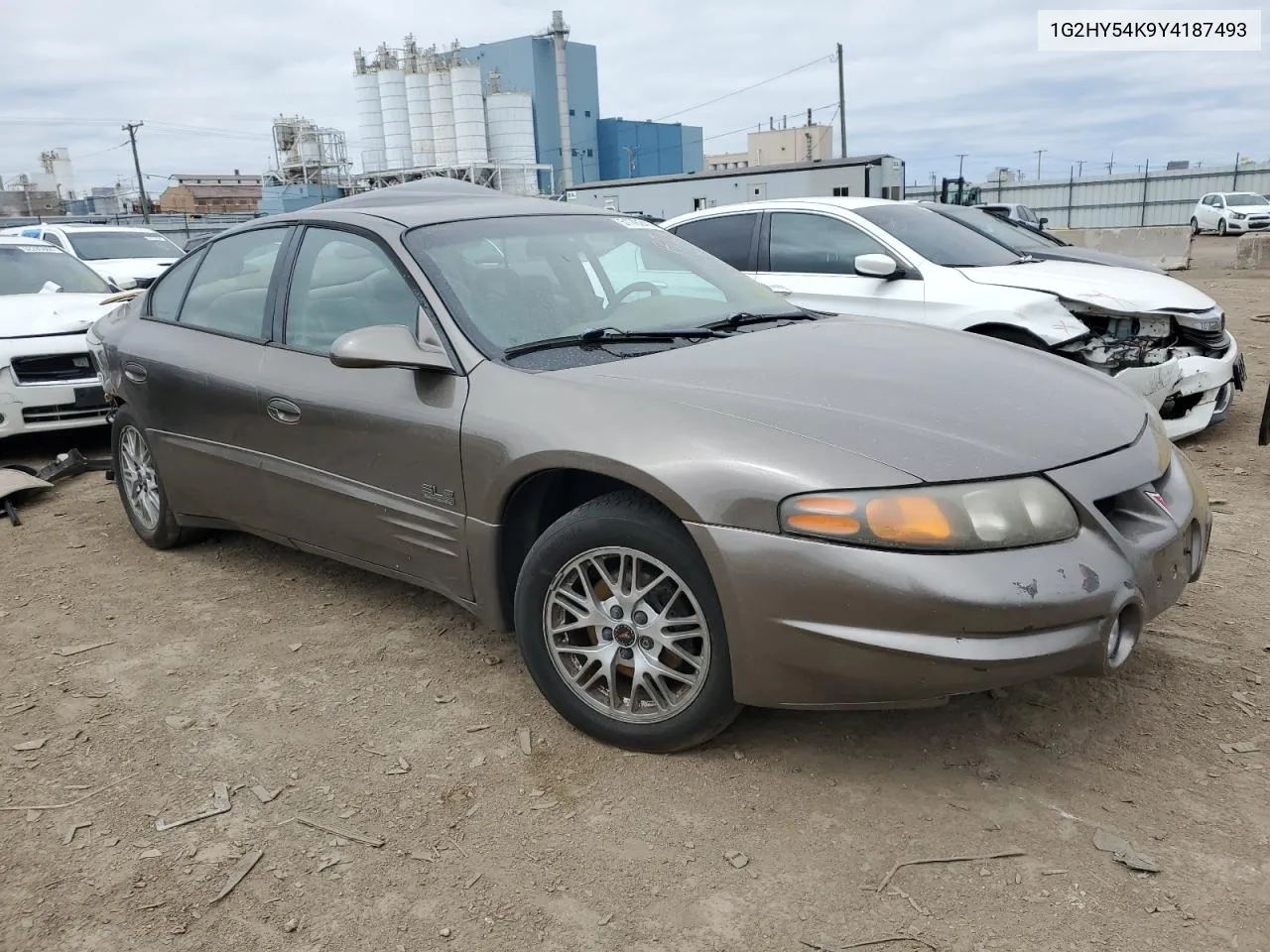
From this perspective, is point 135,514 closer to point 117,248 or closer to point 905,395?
point 905,395

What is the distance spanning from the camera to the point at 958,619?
228 cm

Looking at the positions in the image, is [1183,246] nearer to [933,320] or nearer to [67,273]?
[933,320]

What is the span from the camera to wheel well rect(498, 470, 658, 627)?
2982 mm

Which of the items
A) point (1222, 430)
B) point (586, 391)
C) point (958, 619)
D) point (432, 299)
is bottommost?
point (1222, 430)

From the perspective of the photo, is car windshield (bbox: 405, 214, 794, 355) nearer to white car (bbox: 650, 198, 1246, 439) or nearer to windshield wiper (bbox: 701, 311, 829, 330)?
windshield wiper (bbox: 701, 311, 829, 330)

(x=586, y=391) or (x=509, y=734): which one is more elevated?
(x=586, y=391)

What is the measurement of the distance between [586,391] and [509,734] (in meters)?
1.06

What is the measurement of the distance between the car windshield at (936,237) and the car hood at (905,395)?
3.29 m

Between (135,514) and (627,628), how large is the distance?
125 inches

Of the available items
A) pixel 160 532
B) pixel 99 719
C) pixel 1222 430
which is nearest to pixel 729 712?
pixel 99 719

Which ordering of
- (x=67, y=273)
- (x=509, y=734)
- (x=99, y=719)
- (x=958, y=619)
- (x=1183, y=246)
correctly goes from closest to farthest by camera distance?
(x=958, y=619)
(x=509, y=734)
(x=99, y=719)
(x=67, y=273)
(x=1183, y=246)

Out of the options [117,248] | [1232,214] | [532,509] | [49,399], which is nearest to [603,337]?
[532,509]

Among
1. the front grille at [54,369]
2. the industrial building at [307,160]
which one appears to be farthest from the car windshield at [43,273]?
the industrial building at [307,160]

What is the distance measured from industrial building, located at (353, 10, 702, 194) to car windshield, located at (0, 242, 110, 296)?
44.2 metres
